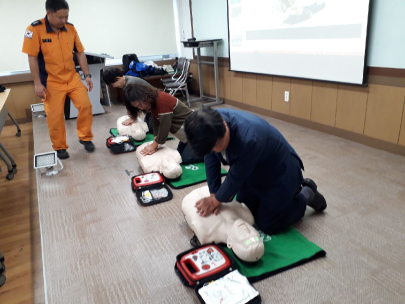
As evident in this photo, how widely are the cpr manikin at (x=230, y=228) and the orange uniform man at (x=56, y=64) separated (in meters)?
1.64

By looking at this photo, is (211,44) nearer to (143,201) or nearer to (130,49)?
(130,49)

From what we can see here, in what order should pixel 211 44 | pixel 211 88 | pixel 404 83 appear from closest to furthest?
1. pixel 404 83
2. pixel 211 44
3. pixel 211 88

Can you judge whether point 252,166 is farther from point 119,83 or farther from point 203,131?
point 119,83

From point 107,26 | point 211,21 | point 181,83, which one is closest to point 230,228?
point 181,83

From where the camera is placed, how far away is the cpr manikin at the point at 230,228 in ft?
4.39

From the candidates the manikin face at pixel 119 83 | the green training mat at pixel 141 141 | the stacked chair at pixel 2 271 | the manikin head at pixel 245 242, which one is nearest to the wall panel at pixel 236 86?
the green training mat at pixel 141 141

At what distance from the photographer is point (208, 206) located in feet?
4.91

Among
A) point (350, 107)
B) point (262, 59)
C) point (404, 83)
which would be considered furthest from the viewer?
point (262, 59)

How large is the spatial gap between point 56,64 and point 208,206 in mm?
1896

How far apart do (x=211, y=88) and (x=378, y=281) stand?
4.00 metres

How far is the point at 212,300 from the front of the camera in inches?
45.8

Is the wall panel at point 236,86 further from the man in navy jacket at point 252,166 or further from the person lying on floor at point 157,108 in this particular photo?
the man in navy jacket at point 252,166

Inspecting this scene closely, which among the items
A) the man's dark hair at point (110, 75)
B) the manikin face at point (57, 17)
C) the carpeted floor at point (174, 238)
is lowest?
the carpeted floor at point (174, 238)

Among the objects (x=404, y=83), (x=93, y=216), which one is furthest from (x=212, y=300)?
(x=404, y=83)
